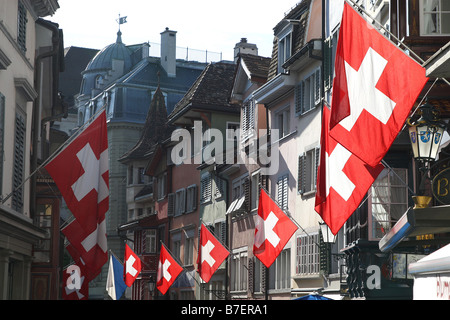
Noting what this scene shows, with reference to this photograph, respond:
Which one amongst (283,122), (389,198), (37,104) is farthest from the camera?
(283,122)

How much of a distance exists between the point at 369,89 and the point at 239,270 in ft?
99.2

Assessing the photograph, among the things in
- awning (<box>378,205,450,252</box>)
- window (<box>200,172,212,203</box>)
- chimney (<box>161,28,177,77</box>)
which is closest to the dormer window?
window (<box>200,172,212,203</box>)

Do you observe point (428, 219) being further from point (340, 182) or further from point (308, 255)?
point (308, 255)

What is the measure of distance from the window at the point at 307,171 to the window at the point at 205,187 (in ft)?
49.4

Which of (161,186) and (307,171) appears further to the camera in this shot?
(161,186)

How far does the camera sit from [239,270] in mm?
40469

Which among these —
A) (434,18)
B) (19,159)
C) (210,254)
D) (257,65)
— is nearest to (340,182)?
(434,18)

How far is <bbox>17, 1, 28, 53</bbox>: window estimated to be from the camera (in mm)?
23219

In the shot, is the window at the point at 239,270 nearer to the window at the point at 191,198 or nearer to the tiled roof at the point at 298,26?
the window at the point at 191,198

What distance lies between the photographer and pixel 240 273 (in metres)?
40.2

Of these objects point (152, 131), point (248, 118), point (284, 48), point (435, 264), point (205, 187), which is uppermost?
point (152, 131)

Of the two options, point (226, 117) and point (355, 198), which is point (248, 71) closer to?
point (226, 117)
